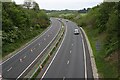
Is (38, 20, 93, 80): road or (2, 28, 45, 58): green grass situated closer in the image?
(38, 20, 93, 80): road

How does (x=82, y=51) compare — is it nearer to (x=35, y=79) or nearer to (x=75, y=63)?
(x=75, y=63)

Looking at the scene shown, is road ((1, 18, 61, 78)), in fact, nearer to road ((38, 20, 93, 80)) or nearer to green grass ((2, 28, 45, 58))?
green grass ((2, 28, 45, 58))

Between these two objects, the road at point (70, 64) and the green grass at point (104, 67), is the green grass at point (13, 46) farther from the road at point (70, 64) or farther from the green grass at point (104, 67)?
the green grass at point (104, 67)

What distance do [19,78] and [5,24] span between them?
1346 inches

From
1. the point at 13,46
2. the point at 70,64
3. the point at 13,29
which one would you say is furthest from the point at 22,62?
the point at 13,29

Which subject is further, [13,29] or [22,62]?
[13,29]

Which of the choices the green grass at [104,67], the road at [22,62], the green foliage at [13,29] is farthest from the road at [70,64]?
the green foliage at [13,29]

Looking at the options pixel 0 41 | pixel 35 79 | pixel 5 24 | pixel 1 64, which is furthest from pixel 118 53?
pixel 5 24

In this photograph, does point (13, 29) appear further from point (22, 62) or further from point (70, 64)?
point (70, 64)

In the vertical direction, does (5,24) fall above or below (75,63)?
above

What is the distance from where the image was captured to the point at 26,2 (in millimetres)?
129875

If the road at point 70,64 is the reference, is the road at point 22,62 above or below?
below

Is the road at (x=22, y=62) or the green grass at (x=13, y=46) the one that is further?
the green grass at (x=13, y=46)

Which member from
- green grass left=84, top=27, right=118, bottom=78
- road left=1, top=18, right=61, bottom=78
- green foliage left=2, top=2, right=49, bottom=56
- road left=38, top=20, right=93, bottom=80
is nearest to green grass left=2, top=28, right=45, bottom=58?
green foliage left=2, top=2, right=49, bottom=56
